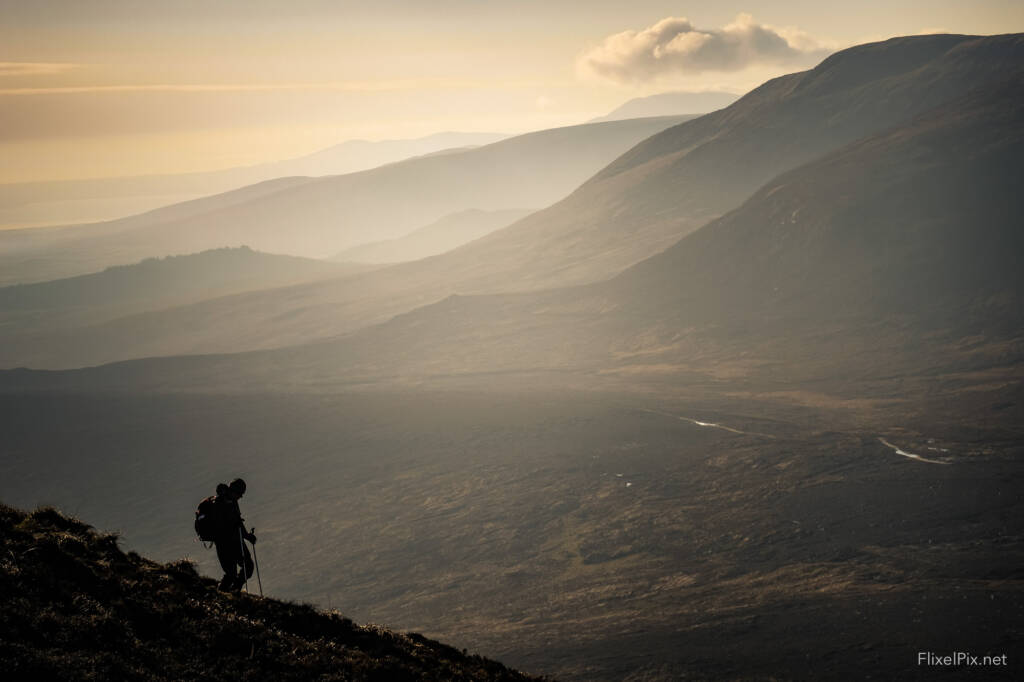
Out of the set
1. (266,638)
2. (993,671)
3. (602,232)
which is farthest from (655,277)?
(266,638)

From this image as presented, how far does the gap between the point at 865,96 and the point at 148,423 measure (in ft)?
526

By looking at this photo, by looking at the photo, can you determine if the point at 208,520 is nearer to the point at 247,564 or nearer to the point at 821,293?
the point at 247,564

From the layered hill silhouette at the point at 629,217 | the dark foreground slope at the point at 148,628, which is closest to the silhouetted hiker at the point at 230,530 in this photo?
the dark foreground slope at the point at 148,628

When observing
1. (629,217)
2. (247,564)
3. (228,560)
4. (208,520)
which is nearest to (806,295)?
(629,217)

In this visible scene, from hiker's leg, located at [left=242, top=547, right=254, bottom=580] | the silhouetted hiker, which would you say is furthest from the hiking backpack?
hiker's leg, located at [left=242, top=547, right=254, bottom=580]

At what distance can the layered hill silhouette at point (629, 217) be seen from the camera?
504 feet

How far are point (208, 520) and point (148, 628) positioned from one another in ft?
6.06

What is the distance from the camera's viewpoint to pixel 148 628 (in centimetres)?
1228

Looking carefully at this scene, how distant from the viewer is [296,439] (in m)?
84.1

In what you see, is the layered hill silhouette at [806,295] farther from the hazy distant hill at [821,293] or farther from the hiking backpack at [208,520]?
the hiking backpack at [208,520]

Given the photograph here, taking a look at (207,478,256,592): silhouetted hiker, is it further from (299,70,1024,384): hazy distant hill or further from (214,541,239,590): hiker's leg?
(299,70,1024,384): hazy distant hill

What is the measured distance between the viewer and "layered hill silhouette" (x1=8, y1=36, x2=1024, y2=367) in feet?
504

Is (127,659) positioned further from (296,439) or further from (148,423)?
(148,423)

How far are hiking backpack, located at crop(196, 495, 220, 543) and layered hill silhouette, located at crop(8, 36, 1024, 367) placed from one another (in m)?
122
